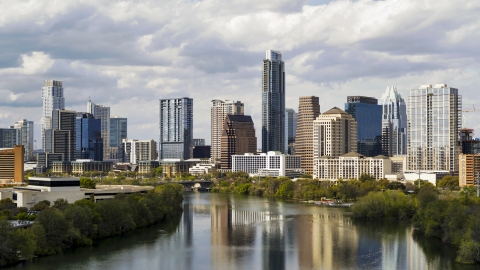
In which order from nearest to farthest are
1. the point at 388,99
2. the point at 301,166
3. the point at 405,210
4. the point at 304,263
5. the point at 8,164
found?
the point at 304,263, the point at 405,210, the point at 8,164, the point at 301,166, the point at 388,99

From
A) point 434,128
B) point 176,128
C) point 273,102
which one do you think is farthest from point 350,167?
point 176,128

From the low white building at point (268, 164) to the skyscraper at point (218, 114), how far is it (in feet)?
87.4

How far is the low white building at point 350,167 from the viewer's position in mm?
106188

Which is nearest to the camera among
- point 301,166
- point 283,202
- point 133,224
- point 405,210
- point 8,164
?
point 133,224

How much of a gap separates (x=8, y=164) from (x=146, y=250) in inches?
2194

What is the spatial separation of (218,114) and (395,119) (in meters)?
49.4

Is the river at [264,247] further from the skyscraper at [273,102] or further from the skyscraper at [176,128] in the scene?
the skyscraper at [176,128]

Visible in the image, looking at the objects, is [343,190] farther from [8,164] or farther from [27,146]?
[27,146]

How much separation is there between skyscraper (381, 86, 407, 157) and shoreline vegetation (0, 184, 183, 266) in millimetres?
117251

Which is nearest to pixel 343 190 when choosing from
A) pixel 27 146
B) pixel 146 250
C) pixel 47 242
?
pixel 146 250

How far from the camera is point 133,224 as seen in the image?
159 feet

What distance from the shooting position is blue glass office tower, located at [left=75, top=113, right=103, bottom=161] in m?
177

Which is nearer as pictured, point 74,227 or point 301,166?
point 74,227

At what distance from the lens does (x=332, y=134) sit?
122375 mm
